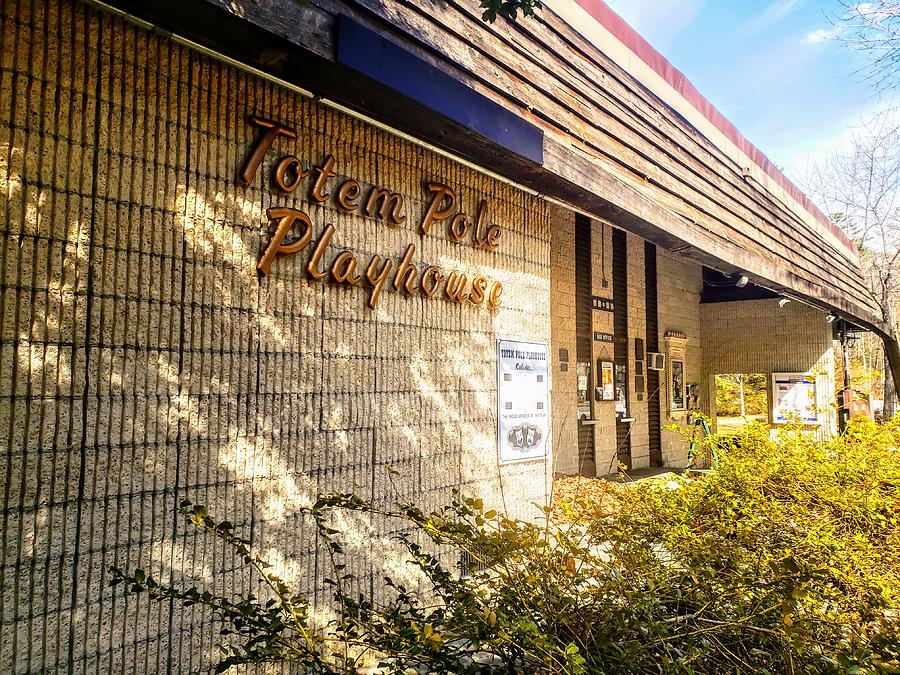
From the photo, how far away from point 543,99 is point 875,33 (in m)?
3.28

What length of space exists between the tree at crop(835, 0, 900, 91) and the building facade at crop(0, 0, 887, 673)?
69.3 inches

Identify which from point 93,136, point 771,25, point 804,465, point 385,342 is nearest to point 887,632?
point 804,465

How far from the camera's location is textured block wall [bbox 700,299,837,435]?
11102mm

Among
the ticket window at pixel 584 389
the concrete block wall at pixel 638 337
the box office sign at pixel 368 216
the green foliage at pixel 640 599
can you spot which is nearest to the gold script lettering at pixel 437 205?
the box office sign at pixel 368 216

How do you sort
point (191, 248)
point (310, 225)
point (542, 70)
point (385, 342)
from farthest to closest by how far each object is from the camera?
1. point (542, 70)
2. point (385, 342)
3. point (310, 225)
4. point (191, 248)

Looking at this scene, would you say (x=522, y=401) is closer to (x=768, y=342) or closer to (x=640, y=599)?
(x=640, y=599)

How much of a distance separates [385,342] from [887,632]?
2.82 m

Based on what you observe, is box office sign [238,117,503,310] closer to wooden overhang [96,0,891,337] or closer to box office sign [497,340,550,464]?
wooden overhang [96,0,891,337]

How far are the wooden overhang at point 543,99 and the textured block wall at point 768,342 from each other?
393 cm

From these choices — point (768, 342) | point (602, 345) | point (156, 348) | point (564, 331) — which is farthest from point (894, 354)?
point (156, 348)

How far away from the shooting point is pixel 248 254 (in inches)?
117

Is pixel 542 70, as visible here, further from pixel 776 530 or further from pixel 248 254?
pixel 776 530

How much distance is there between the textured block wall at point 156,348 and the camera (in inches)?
88.4

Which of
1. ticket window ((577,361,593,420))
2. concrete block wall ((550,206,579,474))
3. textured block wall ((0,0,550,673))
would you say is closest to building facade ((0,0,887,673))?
textured block wall ((0,0,550,673))
